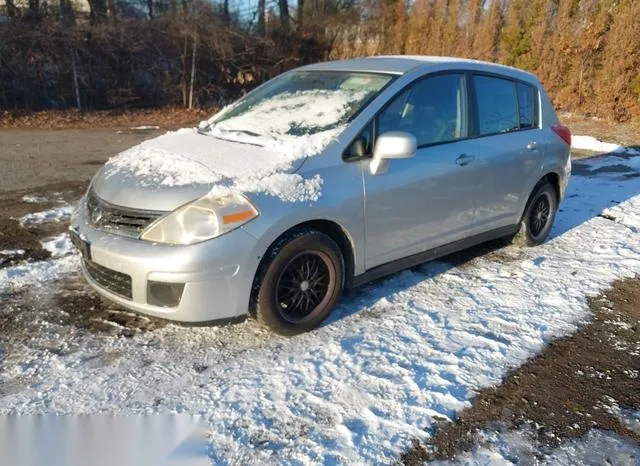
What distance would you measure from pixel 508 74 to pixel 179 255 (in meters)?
3.59

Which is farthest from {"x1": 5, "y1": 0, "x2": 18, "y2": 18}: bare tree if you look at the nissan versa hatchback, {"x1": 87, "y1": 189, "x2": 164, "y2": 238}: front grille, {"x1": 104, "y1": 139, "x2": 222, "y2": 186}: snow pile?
{"x1": 87, "y1": 189, "x2": 164, "y2": 238}: front grille

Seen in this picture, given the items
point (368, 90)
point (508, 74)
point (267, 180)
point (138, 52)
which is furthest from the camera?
point (138, 52)

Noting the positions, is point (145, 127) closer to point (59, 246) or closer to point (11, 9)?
point (11, 9)

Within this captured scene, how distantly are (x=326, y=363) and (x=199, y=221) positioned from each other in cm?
112

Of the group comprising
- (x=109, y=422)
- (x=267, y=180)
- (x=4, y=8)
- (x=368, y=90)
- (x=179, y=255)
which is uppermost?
(x=4, y=8)

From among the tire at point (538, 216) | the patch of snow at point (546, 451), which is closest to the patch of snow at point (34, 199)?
the tire at point (538, 216)

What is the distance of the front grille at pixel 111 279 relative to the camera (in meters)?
3.29

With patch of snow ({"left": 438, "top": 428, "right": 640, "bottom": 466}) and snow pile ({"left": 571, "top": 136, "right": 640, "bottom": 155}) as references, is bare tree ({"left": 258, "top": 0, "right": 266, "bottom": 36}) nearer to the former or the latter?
snow pile ({"left": 571, "top": 136, "right": 640, "bottom": 155})

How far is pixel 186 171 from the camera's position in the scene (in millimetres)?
3436

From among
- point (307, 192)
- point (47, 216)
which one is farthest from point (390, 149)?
point (47, 216)

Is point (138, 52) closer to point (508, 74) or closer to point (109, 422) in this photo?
point (508, 74)

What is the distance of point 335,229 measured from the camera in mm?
3670

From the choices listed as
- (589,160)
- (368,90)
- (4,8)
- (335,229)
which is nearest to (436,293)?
(335,229)

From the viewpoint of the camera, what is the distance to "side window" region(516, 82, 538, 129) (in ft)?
17.2
